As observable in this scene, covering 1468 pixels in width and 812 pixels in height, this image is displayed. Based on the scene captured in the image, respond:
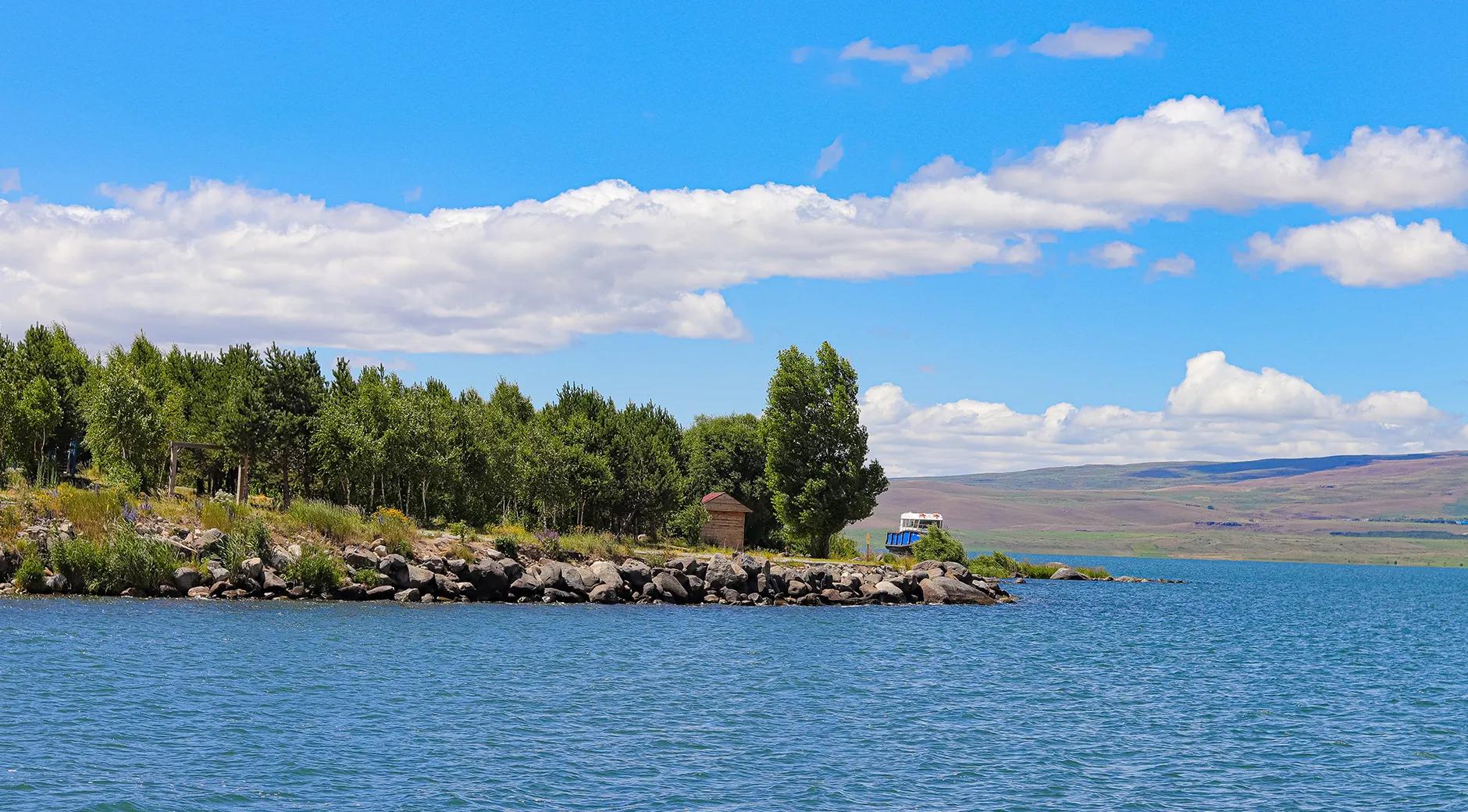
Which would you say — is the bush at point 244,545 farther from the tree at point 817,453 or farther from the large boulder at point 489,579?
the tree at point 817,453

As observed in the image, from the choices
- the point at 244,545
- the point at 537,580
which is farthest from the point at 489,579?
the point at 244,545

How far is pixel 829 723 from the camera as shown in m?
36.2

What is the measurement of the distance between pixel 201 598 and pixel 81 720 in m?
31.5

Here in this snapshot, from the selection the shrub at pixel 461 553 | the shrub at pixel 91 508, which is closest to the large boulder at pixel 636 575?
the shrub at pixel 461 553

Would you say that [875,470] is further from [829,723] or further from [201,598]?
[829,723]

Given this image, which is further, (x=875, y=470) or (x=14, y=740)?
(x=875, y=470)

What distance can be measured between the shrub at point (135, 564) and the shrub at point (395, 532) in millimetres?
12115

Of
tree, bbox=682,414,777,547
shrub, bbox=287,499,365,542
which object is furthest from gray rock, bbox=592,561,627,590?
tree, bbox=682,414,777,547

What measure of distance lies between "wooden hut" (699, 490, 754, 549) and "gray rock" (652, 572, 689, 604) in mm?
30105

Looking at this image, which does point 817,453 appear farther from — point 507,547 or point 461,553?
point 461,553

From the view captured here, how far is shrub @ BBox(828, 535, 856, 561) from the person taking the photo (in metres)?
106

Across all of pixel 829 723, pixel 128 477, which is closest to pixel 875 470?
pixel 128 477

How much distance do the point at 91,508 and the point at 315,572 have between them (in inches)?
488

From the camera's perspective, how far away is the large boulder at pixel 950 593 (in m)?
86.8
